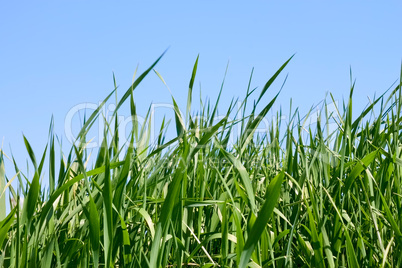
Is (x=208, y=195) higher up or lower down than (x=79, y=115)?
lower down

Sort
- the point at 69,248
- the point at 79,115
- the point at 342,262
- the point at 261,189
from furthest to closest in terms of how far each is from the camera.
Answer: the point at 261,189 < the point at 79,115 < the point at 342,262 < the point at 69,248

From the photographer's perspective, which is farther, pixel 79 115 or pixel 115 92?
pixel 79 115

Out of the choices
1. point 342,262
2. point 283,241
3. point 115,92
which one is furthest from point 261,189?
point 115,92

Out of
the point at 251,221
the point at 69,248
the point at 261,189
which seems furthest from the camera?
the point at 261,189

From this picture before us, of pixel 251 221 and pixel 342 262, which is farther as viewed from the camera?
pixel 342 262

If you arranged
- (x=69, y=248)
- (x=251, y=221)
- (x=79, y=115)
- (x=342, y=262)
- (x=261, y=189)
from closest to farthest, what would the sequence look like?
(x=251, y=221), (x=69, y=248), (x=342, y=262), (x=79, y=115), (x=261, y=189)

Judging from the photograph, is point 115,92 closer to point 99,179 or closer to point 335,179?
point 99,179

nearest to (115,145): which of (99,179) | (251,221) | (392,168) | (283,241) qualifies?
(99,179)

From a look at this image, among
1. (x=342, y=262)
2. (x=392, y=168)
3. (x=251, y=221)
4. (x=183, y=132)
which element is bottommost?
(x=342, y=262)

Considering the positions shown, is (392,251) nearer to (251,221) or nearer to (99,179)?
(251,221)

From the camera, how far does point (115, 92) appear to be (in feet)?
3.92

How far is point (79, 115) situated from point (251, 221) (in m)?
0.64

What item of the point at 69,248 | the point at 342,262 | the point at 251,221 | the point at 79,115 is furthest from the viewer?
the point at 79,115

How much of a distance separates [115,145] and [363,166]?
677 millimetres
